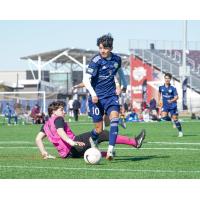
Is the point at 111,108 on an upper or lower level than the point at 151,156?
upper

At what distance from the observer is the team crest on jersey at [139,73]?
72.9m

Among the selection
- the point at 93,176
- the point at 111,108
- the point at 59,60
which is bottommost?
the point at 93,176

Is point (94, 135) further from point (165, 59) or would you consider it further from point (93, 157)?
point (165, 59)

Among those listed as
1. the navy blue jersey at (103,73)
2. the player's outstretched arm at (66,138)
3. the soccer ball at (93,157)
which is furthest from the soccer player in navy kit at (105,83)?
A: the soccer ball at (93,157)

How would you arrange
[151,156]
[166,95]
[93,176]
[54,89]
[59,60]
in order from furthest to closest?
1. [59,60]
2. [54,89]
3. [166,95]
4. [151,156]
5. [93,176]

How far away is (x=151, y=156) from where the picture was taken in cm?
1469

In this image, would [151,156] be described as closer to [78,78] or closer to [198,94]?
[198,94]

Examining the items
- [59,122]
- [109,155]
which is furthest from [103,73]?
[109,155]

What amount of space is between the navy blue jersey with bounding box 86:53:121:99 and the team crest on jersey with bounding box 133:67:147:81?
59.0 metres

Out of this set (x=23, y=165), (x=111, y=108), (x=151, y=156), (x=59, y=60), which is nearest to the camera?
(x=23, y=165)

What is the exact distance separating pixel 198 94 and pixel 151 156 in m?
53.1

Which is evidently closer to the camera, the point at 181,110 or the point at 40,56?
the point at 181,110

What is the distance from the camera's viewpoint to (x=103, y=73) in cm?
1380
